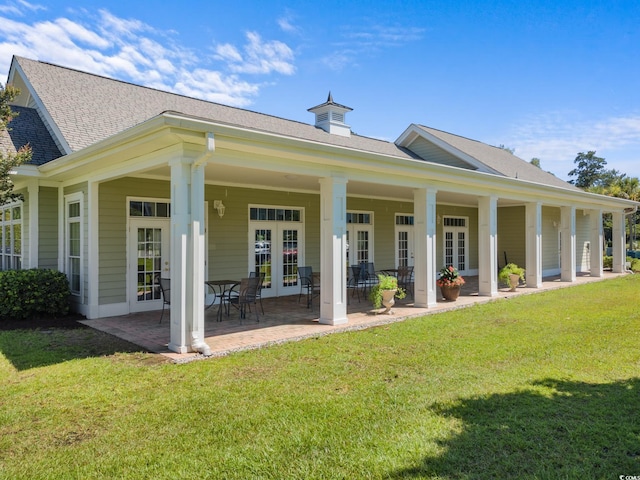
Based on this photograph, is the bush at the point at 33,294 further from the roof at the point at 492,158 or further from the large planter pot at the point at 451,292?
the roof at the point at 492,158

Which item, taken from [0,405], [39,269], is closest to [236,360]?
[0,405]

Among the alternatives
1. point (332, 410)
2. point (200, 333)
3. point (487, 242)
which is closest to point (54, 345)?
point (200, 333)

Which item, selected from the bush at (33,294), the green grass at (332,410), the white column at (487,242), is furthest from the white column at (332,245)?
the bush at (33,294)

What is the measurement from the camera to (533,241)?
12.3 metres

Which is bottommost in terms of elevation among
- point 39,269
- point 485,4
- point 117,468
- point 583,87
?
point 117,468

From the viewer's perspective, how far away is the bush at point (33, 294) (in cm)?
771

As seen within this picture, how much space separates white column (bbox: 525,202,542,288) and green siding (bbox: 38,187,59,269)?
39.4ft

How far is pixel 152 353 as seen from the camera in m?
5.66

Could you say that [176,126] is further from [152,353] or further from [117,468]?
[117,468]

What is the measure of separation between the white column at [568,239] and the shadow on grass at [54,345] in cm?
1325

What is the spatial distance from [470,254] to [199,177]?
46.5 feet

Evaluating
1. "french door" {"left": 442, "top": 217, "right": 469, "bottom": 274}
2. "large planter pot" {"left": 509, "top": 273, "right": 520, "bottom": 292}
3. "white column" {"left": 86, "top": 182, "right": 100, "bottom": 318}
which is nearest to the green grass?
"white column" {"left": 86, "top": 182, "right": 100, "bottom": 318}

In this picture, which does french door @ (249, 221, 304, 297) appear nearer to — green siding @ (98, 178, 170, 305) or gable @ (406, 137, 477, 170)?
green siding @ (98, 178, 170, 305)

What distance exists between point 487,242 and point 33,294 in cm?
985
